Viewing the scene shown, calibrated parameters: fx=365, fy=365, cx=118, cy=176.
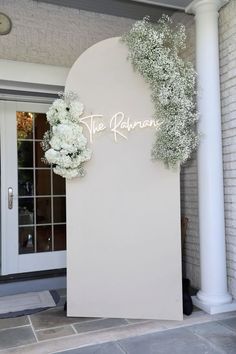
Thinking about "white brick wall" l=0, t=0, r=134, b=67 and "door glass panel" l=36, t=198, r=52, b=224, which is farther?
"door glass panel" l=36, t=198, r=52, b=224

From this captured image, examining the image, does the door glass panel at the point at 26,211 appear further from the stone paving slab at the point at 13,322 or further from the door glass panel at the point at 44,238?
the stone paving slab at the point at 13,322

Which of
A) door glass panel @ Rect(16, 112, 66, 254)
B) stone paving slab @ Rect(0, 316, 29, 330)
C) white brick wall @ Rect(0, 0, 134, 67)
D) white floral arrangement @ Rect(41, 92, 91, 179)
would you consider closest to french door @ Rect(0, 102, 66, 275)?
door glass panel @ Rect(16, 112, 66, 254)

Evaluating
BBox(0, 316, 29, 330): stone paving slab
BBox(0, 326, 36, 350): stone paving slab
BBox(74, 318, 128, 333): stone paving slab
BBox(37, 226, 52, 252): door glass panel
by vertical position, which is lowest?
BBox(0, 326, 36, 350): stone paving slab

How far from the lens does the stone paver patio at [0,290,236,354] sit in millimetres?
2678

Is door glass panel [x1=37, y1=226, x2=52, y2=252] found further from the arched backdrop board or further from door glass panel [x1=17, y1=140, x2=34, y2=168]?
the arched backdrop board

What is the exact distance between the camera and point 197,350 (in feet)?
8.66

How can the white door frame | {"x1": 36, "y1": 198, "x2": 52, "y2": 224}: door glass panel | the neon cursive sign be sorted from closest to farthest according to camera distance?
the neon cursive sign, the white door frame, {"x1": 36, "y1": 198, "x2": 52, "y2": 224}: door glass panel

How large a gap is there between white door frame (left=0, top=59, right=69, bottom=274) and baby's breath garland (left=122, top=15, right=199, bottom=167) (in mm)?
1045

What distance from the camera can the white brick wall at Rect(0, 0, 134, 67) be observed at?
12.5 ft

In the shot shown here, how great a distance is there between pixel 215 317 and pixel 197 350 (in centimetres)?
66

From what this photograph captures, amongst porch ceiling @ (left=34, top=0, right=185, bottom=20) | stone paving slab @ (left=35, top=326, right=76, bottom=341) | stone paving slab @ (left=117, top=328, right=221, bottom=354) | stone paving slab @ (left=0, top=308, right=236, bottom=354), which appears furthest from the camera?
porch ceiling @ (left=34, top=0, right=185, bottom=20)

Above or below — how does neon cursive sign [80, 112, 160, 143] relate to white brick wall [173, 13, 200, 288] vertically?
above

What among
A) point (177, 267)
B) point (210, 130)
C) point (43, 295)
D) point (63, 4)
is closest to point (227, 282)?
point (177, 267)

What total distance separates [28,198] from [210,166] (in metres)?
2.39
